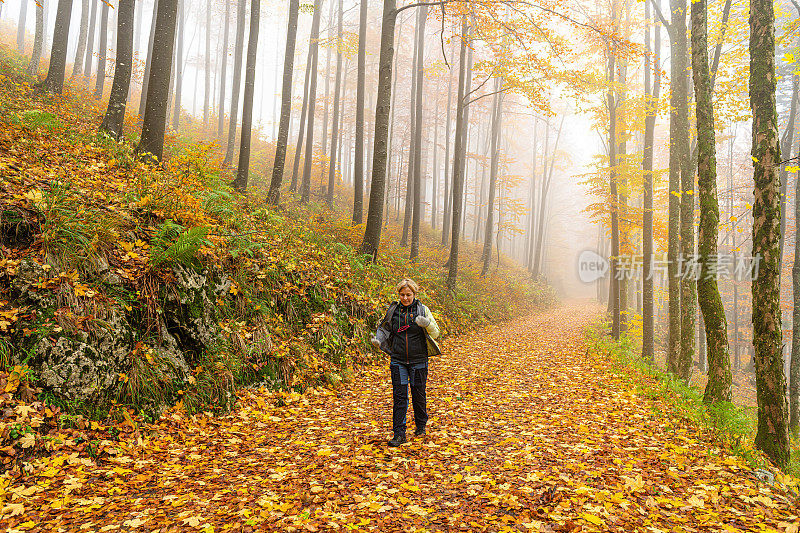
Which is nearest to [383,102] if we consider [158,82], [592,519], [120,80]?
[158,82]

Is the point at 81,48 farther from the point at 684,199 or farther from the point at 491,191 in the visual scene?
the point at 684,199

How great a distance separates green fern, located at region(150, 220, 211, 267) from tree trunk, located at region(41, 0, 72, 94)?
7948 millimetres

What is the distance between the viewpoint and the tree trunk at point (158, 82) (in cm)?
863

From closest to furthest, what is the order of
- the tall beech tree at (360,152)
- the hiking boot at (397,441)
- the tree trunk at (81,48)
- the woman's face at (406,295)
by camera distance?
the hiking boot at (397,441)
the woman's face at (406,295)
the tall beech tree at (360,152)
the tree trunk at (81,48)

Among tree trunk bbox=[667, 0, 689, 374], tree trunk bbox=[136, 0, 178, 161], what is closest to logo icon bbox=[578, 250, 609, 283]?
tree trunk bbox=[667, 0, 689, 374]

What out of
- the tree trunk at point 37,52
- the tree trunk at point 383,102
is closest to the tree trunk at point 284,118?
the tree trunk at point 383,102

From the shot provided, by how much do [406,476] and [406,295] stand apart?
6.65ft

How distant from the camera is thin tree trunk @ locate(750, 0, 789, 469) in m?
4.90

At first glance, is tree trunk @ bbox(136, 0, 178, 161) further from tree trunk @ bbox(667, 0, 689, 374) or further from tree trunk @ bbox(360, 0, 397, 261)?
tree trunk @ bbox(667, 0, 689, 374)

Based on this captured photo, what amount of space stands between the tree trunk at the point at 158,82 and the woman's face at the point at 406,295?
22.2 feet

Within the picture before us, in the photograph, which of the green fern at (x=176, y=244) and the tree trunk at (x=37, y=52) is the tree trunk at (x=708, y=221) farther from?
the tree trunk at (x=37, y=52)

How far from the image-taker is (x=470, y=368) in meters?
9.06

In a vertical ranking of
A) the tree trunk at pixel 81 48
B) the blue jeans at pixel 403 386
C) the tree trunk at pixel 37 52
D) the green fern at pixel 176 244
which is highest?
the tree trunk at pixel 81 48

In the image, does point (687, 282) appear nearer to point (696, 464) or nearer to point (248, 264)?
point (696, 464)
